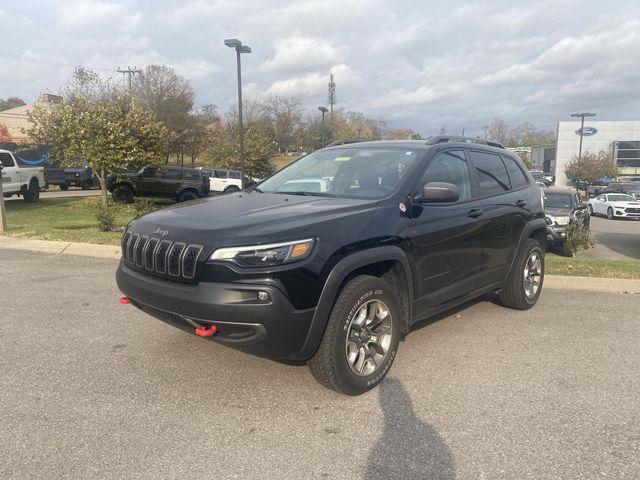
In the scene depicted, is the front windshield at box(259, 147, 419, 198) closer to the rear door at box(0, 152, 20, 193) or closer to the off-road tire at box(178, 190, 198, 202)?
the rear door at box(0, 152, 20, 193)

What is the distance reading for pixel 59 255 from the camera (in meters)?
8.55

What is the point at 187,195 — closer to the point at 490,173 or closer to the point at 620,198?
the point at 490,173

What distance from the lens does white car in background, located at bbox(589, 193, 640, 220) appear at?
27172 millimetres

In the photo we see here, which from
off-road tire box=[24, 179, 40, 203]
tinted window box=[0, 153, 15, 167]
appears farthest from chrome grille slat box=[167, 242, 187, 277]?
off-road tire box=[24, 179, 40, 203]

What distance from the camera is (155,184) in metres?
20.4

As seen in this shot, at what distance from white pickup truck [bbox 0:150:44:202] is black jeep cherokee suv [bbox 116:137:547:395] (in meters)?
15.1

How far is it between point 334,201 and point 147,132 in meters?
15.9

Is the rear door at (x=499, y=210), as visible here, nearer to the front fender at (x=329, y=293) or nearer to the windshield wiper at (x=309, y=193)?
the windshield wiper at (x=309, y=193)

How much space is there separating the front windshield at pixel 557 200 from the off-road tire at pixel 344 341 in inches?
529

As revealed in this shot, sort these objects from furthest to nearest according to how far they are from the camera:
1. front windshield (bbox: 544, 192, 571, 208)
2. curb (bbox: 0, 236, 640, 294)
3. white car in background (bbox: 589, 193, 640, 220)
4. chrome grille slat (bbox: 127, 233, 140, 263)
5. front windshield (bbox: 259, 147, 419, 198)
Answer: white car in background (bbox: 589, 193, 640, 220)
front windshield (bbox: 544, 192, 571, 208)
curb (bbox: 0, 236, 640, 294)
front windshield (bbox: 259, 147, 419, 198)
chrome grille slat (bbox: 127, 233, 140, 263)

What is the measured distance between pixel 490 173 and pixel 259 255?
3.00 meters

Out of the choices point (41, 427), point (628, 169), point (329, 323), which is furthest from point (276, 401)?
point (628, 169)

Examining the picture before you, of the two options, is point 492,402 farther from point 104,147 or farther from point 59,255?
point 104,147

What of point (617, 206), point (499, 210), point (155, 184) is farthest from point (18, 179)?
point (617, 206)
